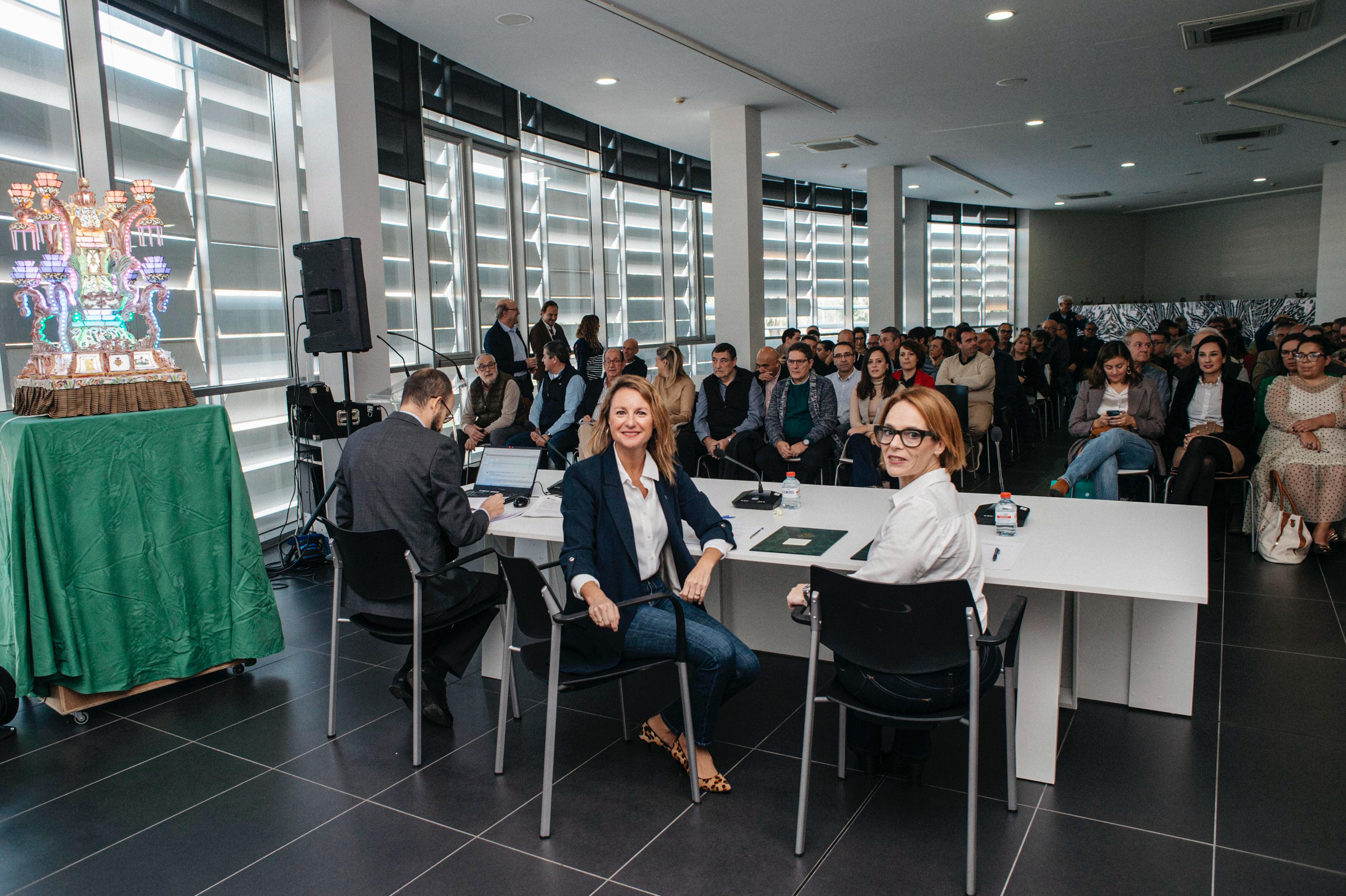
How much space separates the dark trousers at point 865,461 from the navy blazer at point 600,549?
11.2ft

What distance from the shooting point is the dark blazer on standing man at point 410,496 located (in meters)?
3.11

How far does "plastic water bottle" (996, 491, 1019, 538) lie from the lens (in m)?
3.06

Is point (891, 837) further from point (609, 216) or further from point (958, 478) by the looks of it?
point (609, 216)

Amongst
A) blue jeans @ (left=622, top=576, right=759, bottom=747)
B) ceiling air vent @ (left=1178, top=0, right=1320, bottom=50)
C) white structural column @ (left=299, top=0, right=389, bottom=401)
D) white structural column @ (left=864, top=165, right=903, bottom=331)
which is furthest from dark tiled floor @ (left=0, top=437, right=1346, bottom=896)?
white structural column @ (left=864, top=165, right=903, bottom=331)

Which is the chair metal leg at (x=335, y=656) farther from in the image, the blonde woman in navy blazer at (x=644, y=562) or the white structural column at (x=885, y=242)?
the white structural column at (x=885, y=242)

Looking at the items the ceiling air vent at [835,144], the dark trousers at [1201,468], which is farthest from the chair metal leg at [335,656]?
the ceiling air vent at [835,144]

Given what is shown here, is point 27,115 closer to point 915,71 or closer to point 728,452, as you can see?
point 728,452

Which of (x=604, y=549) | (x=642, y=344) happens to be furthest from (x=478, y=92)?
(x=604, y=549)

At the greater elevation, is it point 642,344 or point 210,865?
point 642,344

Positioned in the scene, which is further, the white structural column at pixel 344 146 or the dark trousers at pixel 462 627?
the white structural column at pixel 344 146

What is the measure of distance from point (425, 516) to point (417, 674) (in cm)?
54

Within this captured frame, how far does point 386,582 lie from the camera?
3068 millimetres

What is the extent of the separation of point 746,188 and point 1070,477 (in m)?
4.92

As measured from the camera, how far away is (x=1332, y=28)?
6.88 meters
